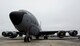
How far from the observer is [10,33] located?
3844 cm

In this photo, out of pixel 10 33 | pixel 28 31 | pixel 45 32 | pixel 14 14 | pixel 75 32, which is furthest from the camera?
pixel 45 32

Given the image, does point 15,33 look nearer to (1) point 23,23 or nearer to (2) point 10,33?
(2) point 10,33

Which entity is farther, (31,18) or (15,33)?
(15,33)

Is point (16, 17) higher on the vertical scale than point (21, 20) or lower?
higher

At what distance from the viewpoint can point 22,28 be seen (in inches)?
1117

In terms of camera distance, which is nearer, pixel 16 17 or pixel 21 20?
pixel 16 17

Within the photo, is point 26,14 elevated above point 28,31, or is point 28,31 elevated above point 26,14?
point 26,14

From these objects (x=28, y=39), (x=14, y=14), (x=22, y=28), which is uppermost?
(x=14, y=14)

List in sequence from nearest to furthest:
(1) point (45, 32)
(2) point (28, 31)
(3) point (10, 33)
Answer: (2) point (28, 31)
(3) point (10, 33)
(1) point (45, 32)

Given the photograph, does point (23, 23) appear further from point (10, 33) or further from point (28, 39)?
point (10, 33)

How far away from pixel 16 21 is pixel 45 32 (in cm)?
1477

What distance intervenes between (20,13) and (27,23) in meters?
2.10

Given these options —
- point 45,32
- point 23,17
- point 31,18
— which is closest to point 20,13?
point 23,17

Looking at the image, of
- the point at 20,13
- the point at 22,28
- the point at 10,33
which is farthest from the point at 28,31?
the point at 10,33
